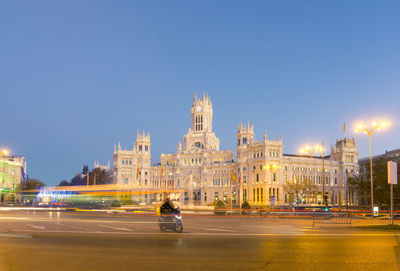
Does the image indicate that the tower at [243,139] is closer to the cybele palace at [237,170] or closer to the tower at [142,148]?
the cybele palace at [237,170]

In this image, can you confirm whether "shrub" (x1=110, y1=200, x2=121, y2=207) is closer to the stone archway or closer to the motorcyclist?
the motorcyclist

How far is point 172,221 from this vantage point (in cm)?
2197

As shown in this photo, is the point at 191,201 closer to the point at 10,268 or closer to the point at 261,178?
the point at 261,178

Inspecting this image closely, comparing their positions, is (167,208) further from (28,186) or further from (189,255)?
(28,186)

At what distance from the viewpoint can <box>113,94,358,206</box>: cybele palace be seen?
387 feet

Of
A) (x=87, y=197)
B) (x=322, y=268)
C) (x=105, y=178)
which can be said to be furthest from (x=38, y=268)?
(x=105, y=178)

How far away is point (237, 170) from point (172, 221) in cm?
11105

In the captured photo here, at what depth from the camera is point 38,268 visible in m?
10.8

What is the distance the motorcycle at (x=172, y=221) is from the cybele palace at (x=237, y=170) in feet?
277

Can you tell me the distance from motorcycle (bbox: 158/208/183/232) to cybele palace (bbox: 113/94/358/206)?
277 ft

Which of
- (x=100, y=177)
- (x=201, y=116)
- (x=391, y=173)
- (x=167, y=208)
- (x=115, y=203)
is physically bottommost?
(x=115, y=203)

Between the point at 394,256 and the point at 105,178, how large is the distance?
6249 inches

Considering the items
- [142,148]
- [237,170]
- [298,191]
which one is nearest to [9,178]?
[142,148]

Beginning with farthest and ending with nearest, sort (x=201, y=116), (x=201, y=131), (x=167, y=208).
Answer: (x=201, y=116) < (x=201, y=131) < (x=167, y=208)
